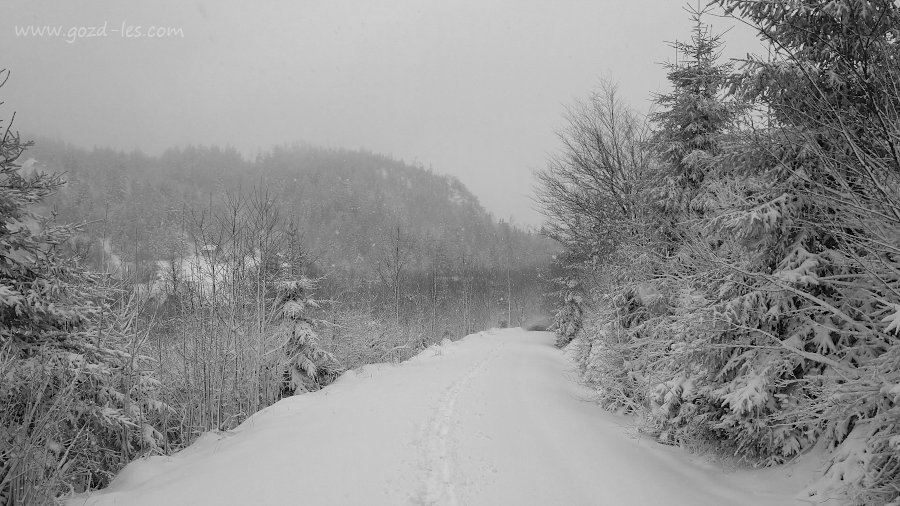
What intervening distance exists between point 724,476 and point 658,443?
2.09 meters

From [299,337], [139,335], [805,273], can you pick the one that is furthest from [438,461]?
[299,337]

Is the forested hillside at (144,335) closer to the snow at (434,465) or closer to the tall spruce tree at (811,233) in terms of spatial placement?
the snow at (434,465)

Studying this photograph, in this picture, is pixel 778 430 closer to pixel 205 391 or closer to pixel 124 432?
pixel 124 432

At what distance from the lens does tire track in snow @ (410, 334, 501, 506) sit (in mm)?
5230

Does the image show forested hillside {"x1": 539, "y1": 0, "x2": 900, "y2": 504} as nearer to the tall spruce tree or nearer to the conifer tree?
the tall spruce tree

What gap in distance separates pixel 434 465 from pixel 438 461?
0.18 metres

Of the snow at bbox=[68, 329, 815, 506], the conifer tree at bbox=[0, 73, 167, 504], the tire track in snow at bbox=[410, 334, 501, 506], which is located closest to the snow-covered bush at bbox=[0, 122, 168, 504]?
the conifer tree at bbox=[0, 73, 167, 504]

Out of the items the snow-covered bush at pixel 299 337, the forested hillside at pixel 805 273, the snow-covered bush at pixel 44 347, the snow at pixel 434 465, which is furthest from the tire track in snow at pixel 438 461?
the snow-covered bush at pixel 299 337

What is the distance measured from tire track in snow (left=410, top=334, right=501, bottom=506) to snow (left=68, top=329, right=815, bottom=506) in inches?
0.8

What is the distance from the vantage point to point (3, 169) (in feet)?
18.0

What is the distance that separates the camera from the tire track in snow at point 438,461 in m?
5.23

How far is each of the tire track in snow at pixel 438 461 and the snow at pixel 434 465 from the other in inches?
0.8

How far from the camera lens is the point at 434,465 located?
6.31 metres

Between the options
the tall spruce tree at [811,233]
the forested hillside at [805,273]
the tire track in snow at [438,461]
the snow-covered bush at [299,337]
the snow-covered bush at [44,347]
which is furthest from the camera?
the snow-covered bush at [299,337]
